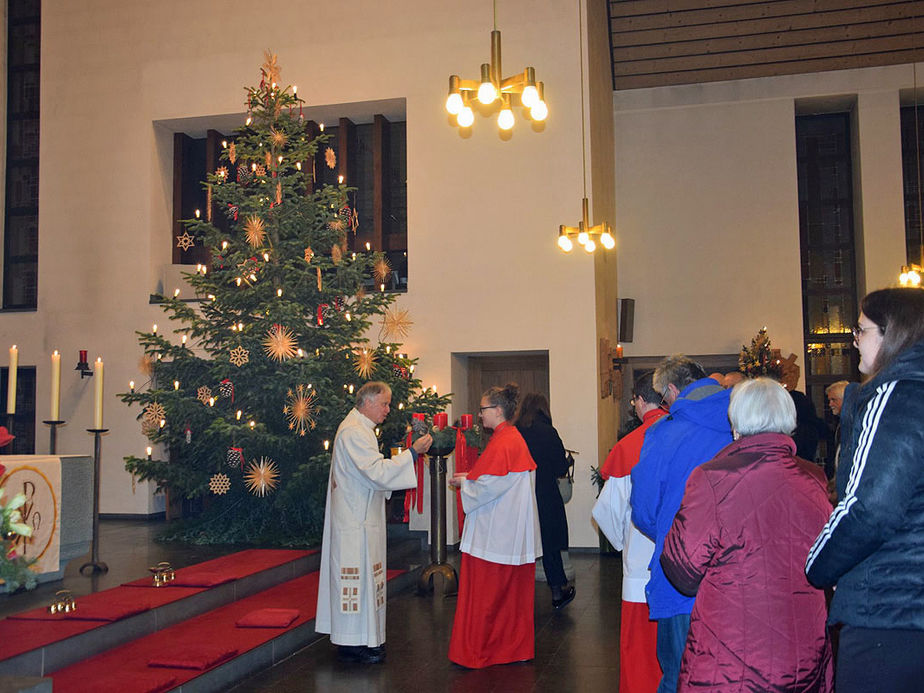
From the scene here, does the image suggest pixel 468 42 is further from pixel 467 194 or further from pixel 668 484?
pixel 668 484

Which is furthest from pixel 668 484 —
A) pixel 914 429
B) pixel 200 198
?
pixel 200 198

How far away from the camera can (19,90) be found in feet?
42.1

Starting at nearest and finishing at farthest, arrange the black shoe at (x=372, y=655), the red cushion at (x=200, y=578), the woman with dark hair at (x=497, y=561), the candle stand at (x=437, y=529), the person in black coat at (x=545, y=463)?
the woman with dark hair at (x=497, y=561)
the black shoe at (x=372, y=655)
the red cushion at (x=200, y=578)
the person in black coat at (x=545, y=463)
the candle stand at (x=437, y=529)

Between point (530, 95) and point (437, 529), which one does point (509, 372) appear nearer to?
point (437, 529)

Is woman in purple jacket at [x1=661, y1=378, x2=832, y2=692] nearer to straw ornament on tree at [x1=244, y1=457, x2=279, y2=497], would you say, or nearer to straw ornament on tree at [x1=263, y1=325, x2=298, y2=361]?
straw ornament on tree at [x1=244, y1=457, x2=279, y2=497]

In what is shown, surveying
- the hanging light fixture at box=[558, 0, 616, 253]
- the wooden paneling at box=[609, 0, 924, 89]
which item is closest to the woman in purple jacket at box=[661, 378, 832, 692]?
the hanging light fixture at box=[558, 0, 616, 253]

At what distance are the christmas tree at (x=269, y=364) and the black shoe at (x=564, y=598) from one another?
244 cm

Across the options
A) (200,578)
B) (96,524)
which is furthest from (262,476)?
(200,578)

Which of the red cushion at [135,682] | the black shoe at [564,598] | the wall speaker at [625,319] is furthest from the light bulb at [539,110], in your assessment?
the wall speaker at [625,319]

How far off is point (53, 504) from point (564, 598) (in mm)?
4019

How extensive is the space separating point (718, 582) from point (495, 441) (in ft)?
9.94

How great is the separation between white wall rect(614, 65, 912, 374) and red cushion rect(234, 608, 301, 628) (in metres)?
8.46

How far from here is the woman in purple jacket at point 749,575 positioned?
2.64m

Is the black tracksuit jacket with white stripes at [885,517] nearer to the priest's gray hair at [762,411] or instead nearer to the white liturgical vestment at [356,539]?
the priest's gray hair at [762,411]
